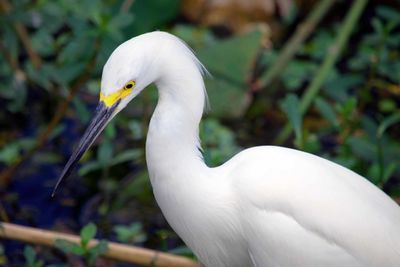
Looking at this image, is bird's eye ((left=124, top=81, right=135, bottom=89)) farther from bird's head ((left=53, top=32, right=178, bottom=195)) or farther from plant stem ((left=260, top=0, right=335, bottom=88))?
plant stem ((left=260, top=0, right=335, bottom=88))

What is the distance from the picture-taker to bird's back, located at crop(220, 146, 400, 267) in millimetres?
2299

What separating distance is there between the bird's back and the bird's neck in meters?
0.15

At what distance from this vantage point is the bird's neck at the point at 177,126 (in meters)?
2.30

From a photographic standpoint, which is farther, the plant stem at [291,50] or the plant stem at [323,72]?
the plant stem at [291,50]

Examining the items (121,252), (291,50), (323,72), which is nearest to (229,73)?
(291,50)

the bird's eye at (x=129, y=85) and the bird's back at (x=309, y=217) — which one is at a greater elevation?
the bird's eye at (x=129, y=85)

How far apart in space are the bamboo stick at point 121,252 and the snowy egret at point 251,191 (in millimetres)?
479

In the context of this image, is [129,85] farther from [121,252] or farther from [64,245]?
[121,252]

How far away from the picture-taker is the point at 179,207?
8.03ft

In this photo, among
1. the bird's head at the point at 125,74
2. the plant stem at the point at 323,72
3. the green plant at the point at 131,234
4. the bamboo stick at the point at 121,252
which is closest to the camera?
the bird's head at the point at 125,74

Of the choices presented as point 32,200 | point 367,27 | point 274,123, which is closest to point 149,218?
point 32,200

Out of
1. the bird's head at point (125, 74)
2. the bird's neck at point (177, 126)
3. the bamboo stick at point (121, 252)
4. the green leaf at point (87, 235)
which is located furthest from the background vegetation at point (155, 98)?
the bird's head at point (125, 74)

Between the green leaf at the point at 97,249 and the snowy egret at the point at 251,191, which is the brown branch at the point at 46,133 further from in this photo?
the snowy egret at the point at 251,191

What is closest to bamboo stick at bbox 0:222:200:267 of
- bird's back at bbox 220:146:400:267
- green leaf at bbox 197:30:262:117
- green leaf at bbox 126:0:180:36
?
bird's back at bbox 220:146:400:267
